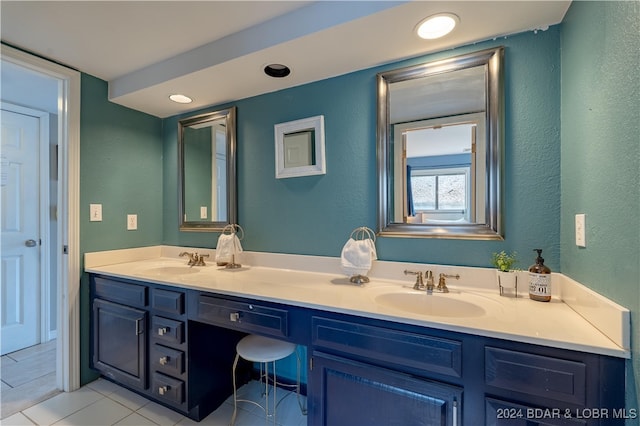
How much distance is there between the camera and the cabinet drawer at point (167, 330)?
1513 millimetres

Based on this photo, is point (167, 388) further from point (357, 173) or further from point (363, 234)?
point (357, 173)

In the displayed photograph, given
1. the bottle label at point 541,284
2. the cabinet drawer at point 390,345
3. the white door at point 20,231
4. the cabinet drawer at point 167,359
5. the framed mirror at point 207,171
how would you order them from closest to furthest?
the cabinet drawer at point 390,345, the bottle label at point 541,284, the cabinet drawer at point 167,359, the framed mirror at point 207,171, the white door at point 20,231

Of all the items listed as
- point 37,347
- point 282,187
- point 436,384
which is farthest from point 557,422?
point 37,347

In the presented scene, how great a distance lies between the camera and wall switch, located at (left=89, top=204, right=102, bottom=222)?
193cm

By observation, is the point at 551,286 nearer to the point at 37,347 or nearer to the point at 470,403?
the point at 470,403

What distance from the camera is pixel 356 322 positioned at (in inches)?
42.0

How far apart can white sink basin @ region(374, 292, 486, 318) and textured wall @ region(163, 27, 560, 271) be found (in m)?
0.21

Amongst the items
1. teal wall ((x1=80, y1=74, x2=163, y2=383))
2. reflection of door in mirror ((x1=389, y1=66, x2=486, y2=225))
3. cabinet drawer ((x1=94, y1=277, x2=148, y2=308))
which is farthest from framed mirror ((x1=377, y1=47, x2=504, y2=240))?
teal wall ((x1=80, y1=74, x2=163, y2=383))

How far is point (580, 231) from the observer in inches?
39.9

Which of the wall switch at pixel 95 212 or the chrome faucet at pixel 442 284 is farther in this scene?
the wall switch at pixel 95 212

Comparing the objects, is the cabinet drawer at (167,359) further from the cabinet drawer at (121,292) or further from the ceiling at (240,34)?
the ceiling at (240,34)

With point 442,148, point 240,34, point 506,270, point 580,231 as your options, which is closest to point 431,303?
point 506,270

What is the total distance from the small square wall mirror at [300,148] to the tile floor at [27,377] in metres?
→ 2.04

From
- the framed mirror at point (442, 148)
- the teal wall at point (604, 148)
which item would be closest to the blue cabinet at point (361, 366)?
the teal wall at point (604, 148)
